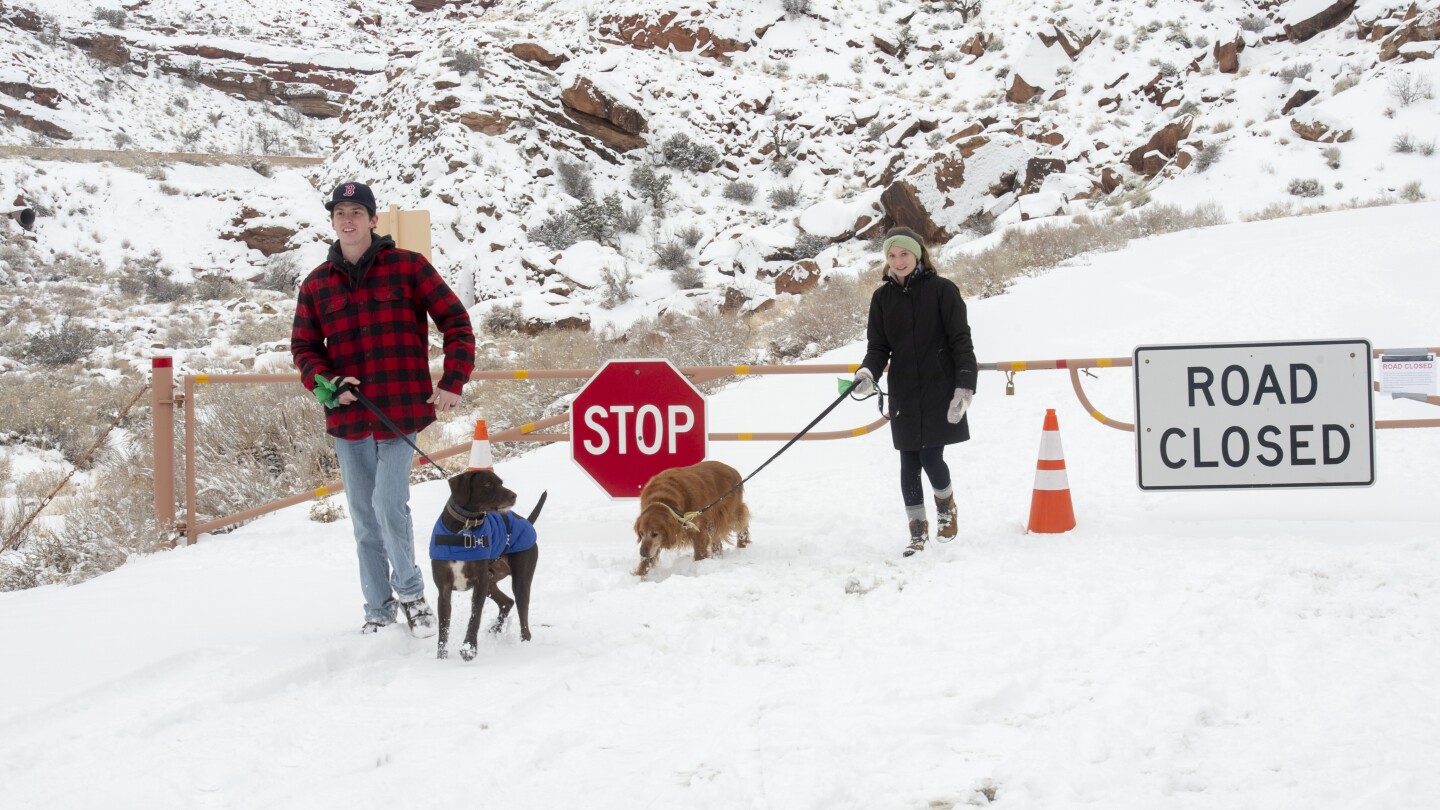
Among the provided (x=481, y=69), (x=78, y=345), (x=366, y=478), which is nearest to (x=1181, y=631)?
(x=366, y=478)

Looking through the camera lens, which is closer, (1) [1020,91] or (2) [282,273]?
(2) [282,273]

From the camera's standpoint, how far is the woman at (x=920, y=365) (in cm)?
518

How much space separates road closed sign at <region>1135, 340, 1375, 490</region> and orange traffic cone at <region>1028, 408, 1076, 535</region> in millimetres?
532

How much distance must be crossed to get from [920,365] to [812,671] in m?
2.25

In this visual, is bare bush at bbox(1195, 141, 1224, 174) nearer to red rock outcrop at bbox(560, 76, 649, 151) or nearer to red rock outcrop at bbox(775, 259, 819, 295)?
red rock outcrop at bbox(775, 259, 819, 295)

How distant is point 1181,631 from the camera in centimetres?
366

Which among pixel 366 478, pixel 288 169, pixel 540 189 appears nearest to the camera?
pixel 366 478

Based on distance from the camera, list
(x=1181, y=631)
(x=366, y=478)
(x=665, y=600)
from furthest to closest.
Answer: (x=665, y=600), (x=366, y=478), (x=1181, y=631)

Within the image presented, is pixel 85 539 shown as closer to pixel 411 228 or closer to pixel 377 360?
pixel 411 228

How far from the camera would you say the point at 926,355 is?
523 cm

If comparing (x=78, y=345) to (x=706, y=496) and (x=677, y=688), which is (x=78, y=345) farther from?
(x=677, y=688)

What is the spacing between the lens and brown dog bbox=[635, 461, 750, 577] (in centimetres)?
514

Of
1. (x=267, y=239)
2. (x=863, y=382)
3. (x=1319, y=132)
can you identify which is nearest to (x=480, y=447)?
(x=863, y=382)

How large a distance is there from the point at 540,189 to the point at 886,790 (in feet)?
79.0
